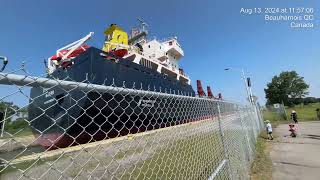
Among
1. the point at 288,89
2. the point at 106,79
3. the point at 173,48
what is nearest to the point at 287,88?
the point at 288,89

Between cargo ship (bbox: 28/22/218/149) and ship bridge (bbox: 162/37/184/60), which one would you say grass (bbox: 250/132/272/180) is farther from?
ship bridge (bbox: 162/37/184/60)

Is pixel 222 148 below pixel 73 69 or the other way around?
below

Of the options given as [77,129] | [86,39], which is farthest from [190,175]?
[86,39]

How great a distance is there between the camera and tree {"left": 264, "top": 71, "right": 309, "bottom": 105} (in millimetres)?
77125

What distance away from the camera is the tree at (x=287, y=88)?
253 feet

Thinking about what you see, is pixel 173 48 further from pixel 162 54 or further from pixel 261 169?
pixel 261 169

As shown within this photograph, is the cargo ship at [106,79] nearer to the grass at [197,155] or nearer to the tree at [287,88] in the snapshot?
the grass at [197,155]

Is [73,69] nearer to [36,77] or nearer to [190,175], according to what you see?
[190,175]

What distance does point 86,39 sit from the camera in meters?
14.2

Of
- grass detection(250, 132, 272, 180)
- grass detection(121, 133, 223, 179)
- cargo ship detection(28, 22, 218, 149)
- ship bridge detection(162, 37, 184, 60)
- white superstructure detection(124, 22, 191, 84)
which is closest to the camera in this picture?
grass detection(121, 133, 223, 179)

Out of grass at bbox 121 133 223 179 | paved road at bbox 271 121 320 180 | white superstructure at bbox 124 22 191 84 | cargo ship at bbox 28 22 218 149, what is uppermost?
white superstructure at bbox 124 22 191 84

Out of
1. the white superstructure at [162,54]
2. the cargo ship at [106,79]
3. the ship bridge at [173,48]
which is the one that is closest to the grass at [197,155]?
the cargo ship at [106,79]

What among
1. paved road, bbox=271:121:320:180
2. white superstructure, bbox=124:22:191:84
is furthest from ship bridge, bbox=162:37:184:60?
paved road, bbox=271:121:320:180

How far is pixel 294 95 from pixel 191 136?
85290 millimetres
